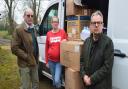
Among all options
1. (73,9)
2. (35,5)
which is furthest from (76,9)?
(35,5)

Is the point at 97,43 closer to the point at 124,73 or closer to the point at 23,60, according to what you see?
the point at 124,73

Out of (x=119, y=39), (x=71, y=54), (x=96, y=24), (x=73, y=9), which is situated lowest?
(x=71, y=54)

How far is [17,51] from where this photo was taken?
227 inches

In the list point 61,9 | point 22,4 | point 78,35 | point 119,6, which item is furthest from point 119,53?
point 22,4

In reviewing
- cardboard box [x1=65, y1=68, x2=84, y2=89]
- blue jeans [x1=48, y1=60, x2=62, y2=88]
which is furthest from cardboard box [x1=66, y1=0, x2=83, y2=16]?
cardboard box [x1=65, y1=68, x2=84, y2=89]

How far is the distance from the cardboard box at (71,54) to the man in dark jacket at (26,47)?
561mm

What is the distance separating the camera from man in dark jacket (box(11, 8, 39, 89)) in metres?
5.79

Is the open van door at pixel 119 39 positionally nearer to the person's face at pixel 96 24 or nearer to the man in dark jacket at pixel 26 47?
the person's face at pixel 96 24

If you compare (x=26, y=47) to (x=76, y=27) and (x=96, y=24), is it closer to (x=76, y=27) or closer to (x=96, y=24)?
(x=76, y=27)

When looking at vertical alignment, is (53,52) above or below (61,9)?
below

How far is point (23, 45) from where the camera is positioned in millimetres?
5867

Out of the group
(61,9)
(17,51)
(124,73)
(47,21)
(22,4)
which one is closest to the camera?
(124,73)

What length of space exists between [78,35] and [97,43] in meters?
1.38

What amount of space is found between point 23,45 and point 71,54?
1.02 meters
